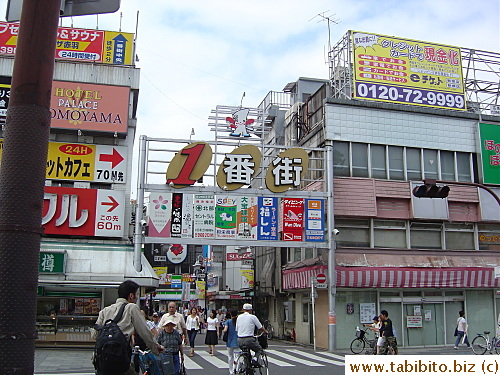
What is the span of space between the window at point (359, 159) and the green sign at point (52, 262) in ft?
46.4

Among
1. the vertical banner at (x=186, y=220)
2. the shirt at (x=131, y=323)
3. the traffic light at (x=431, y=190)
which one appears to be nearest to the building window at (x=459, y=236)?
the traffic light at (x=431, y=190)

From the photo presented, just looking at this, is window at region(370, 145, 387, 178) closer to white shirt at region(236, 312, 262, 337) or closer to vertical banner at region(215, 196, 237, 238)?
vertical banner at region(215, 196, 237, 238)

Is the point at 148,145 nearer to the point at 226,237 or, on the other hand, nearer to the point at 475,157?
the point at 226,237

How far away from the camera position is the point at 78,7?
3.95m

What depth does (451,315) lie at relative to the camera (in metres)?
25.9

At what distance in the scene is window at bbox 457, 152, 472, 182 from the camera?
27.8m

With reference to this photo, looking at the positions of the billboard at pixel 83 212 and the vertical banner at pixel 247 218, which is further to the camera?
the vertical banner at pixel 247 218

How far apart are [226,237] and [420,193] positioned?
986cm

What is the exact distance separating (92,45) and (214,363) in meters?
15.1

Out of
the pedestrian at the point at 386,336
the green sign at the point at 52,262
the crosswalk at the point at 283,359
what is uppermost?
the green sign at the point at 52,262

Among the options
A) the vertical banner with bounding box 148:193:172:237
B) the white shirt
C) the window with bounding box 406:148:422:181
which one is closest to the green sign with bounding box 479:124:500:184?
the window with bounding box 406:148:422:181

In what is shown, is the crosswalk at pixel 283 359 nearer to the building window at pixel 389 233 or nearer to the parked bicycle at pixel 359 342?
the parked bicycle at pixel 359 342

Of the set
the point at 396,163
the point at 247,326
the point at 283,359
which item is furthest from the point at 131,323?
the point at 396,163

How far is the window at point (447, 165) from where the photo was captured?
27.5 metres
